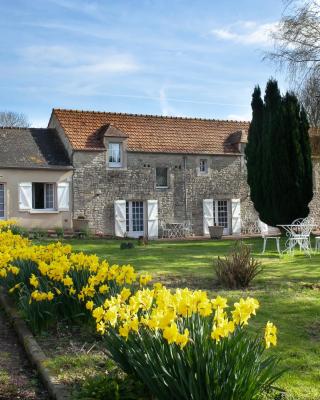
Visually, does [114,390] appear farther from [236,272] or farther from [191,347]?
[236,272]

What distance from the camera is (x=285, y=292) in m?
7.60

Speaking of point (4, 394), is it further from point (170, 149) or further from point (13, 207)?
point (170, 149)

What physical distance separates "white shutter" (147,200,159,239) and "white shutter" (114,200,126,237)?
→ 131 centimetres

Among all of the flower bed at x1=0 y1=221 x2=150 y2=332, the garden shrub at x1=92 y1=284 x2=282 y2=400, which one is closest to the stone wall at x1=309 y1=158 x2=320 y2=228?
the flower bed at x1=0 y1=221 x2=150 y2=332

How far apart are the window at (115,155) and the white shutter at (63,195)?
2619 mm

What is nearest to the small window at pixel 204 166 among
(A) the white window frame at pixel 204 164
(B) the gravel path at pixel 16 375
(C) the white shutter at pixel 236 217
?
(A) the white window frame at pixel 204 164

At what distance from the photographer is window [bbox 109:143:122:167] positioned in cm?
2439

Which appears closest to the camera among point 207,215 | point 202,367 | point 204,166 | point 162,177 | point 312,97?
point 202,367

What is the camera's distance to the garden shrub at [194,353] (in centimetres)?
287

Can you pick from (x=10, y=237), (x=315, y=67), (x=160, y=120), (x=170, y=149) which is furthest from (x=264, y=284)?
(x=160, y=120)

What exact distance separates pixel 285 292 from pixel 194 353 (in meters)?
4.98

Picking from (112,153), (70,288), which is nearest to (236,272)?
(70,288)

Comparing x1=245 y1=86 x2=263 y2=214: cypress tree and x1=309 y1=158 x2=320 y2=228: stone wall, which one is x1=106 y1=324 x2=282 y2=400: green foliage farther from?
x1=309 y1=158 x2=320 y2=228: stone wall

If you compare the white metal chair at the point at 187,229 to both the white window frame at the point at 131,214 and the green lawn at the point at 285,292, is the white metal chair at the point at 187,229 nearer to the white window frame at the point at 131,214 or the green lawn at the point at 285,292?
the white window frame at the point at 131,214
